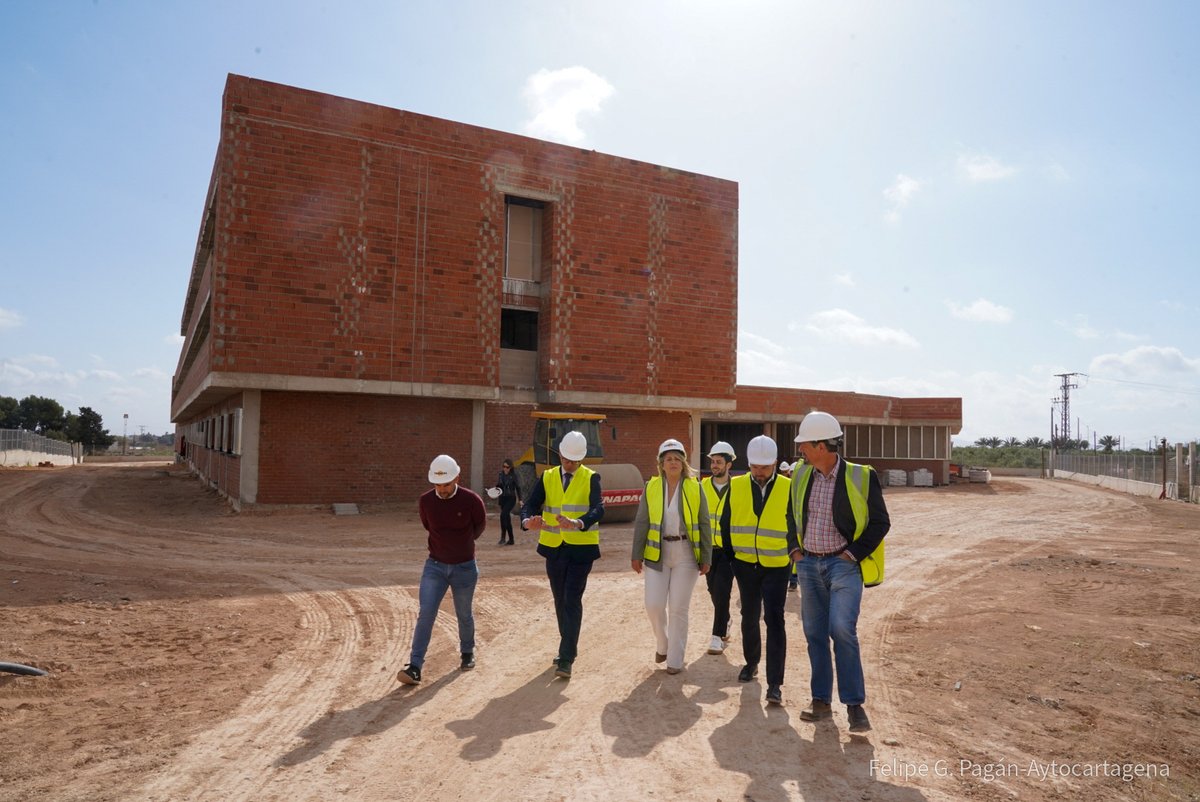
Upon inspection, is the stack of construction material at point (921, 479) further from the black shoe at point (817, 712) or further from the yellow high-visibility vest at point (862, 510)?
the yellow high-visibility vest at point (862, 510)

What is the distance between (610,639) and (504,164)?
56.9 feet

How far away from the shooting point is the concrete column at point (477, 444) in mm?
21578

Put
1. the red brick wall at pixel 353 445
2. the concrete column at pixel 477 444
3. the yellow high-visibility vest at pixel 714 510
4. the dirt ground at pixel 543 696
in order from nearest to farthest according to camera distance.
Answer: the dirt ground at pixel 543 696 → the yellow high-visibility vest at pixel 714 510 → the red brick wall at pixel 353 445 → the concrete column at pixel 477 444

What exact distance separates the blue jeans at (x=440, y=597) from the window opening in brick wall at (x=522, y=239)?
17.7 m

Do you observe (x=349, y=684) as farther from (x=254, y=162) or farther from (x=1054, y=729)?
(x=254, y=162)

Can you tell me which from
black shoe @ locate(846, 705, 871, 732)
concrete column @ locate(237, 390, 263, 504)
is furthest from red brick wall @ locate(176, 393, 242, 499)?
black shoe @ locate(846, 705, 871, 732)

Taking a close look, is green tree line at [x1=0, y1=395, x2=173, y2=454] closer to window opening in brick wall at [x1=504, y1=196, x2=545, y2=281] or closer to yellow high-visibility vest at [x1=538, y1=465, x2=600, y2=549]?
window opening in brick wall at [x1=504, y1=196, x2=545, y2=281]

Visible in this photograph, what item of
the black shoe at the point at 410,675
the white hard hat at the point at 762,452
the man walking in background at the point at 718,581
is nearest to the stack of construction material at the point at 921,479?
the man walking in background at the point at 718,581

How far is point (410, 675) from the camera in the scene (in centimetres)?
591

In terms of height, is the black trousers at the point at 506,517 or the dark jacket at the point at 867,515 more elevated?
the dark jacket at the point at 867,515

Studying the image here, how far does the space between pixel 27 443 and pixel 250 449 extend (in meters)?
42.8

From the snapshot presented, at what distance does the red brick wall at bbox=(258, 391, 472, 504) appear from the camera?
19.1 metres

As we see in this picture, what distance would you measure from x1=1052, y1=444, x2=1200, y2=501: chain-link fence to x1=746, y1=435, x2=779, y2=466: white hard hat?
31.1 meters

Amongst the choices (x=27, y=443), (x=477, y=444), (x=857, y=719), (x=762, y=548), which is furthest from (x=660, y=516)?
(x=27, y=443)
